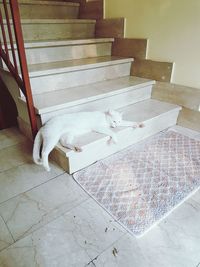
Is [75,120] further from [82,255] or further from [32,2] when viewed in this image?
[32,2]

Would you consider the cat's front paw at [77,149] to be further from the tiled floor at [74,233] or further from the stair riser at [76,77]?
the stair riser at [76,77]

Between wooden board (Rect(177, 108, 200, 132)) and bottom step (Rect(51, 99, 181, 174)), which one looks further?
wooden board (Rect(177, 108, 200, 132))

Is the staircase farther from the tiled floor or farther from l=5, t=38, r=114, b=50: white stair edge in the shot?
the tiled floor

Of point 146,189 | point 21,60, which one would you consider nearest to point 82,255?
point 146,189

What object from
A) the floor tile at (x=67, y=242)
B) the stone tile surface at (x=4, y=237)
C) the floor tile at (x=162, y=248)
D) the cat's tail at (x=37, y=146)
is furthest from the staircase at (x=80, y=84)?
the floor tile at (x=162, y=248)

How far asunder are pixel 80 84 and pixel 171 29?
0.93 meters

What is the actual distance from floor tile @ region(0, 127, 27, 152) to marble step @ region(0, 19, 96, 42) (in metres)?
0.89

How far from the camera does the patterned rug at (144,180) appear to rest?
115 cm

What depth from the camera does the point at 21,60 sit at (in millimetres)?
1346

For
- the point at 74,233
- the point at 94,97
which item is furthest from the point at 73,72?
the point at 74,233

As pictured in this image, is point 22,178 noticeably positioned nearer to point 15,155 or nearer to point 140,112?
point 15,155

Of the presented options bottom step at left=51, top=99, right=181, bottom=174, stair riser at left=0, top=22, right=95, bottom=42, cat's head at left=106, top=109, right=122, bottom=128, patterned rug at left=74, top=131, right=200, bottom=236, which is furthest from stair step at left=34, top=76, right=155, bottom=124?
stair riser at left=0, top=22, right=95, bottom=42

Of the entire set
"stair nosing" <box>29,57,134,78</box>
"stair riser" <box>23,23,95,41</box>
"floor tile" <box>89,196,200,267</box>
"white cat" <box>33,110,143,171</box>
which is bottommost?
"floor tile" <box>89,196,200,267</box>

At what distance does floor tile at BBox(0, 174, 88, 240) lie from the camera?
109cm
